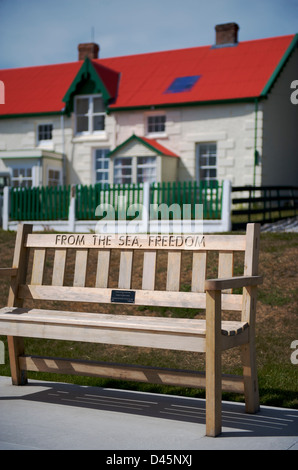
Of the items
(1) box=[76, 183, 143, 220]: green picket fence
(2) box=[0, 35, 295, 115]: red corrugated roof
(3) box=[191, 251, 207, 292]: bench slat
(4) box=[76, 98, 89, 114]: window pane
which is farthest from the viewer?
(4) box=[76, 98, 89, 114]: window pane

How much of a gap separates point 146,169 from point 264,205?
15.9 feet

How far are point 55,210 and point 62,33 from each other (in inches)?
237

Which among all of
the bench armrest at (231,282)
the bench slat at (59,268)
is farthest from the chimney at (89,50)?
the bench armrest at (231,282)

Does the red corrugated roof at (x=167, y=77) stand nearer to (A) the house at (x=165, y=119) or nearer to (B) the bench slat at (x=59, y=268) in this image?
(A) the house at (x=165, y=119)

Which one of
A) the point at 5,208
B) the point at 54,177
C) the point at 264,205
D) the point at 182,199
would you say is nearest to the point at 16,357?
the point at 182,199

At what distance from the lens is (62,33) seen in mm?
10406

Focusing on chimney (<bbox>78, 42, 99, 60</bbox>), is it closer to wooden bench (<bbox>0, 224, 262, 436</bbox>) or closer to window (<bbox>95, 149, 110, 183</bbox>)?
window (<bbox>95, 149, 110, 183</bbox>)

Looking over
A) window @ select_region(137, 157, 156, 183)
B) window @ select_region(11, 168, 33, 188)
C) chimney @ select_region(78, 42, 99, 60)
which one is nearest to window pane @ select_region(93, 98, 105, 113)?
window @ select_region(137, 157, 156, 183)

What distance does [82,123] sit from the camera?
71.5 ft

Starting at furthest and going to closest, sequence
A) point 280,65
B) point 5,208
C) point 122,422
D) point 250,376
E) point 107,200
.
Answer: point 280,65 → point 5,208 → point 107,200 → point 250,376 → point 122,422

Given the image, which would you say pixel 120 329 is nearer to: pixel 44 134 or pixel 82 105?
pixel 82 105

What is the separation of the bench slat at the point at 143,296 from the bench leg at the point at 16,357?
36 centimetres

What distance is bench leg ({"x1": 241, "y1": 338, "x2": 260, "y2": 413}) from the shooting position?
4.28 m

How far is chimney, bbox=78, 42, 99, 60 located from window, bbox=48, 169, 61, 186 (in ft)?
17.6
